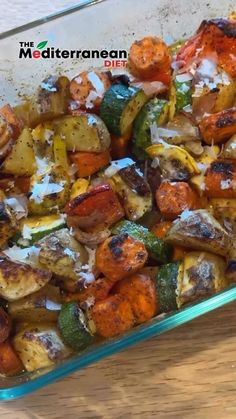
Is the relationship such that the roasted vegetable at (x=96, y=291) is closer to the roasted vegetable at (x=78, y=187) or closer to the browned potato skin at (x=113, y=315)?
the browned potato skin at (x=113, y=315)

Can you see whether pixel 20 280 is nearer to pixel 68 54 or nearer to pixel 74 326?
pixel 74 326

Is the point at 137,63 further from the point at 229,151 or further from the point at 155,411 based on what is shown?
the point at 155,411

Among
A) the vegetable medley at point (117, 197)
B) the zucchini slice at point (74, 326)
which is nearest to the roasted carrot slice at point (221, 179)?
the vegetable medley at point (117, 197)

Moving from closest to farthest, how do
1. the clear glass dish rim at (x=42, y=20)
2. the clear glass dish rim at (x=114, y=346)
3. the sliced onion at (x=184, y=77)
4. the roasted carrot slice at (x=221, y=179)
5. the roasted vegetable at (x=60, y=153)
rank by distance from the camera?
1. the clear glass dish rim at (x=114, y=346)
2. the roasted carrot slice at (x=221, y=179)
3. the roasted vegetable at (x=60, y=153)
4. the sliced onion at (x=184, y=77)
5. the clear glass dish rim at (x=42, y=20)

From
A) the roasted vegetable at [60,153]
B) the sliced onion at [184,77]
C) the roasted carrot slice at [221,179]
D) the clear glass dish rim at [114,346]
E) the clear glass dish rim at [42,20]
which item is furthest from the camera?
the clear glass dish rim at [42,20]

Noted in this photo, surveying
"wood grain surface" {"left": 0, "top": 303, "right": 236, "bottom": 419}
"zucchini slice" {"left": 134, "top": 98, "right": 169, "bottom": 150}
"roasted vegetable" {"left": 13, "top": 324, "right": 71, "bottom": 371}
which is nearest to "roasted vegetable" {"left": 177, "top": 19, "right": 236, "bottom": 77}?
"zucchini slice" {"left": 134, "top": 98, "right": 169, "bottom": 150}

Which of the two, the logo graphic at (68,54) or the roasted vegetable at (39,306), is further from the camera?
the logo graphic at (68,54)

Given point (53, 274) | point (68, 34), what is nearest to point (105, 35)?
point (68, 34)

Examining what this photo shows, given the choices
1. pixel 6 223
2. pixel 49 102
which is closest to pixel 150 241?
pixel 6 223
